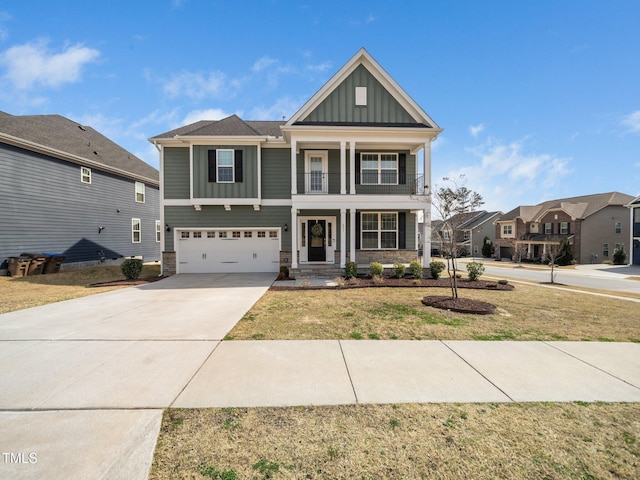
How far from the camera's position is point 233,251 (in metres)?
14.9

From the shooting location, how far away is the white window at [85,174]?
55.1ft

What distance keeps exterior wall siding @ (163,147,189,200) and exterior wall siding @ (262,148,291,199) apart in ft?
12.8

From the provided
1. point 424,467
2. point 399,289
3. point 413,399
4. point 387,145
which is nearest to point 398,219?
point 387,145

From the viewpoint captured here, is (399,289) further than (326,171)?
No

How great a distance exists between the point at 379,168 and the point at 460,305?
891 centimetres

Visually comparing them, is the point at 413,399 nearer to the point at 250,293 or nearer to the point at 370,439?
the point at 370,439

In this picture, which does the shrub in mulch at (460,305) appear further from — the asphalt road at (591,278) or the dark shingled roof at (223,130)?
the dark shingled roof at (223,130)

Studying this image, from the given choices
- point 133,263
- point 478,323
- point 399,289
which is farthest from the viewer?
point 133,263

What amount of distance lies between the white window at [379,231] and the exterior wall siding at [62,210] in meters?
16.2

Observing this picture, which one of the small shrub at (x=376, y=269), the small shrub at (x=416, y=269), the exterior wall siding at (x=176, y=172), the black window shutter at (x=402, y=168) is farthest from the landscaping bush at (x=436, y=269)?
the exterior wall siding at (x=176, y=172)

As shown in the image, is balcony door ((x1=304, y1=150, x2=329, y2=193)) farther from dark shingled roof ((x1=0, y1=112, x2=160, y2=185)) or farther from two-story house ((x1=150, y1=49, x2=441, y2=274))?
dark shingled roof ((x1=0, y1=112, x2=160, y2=185))

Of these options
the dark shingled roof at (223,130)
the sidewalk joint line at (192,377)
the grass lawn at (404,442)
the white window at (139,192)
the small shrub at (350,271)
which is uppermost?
the dark shingled roof at (223,130)

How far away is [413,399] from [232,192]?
41.8 feet

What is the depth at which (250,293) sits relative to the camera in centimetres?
977
